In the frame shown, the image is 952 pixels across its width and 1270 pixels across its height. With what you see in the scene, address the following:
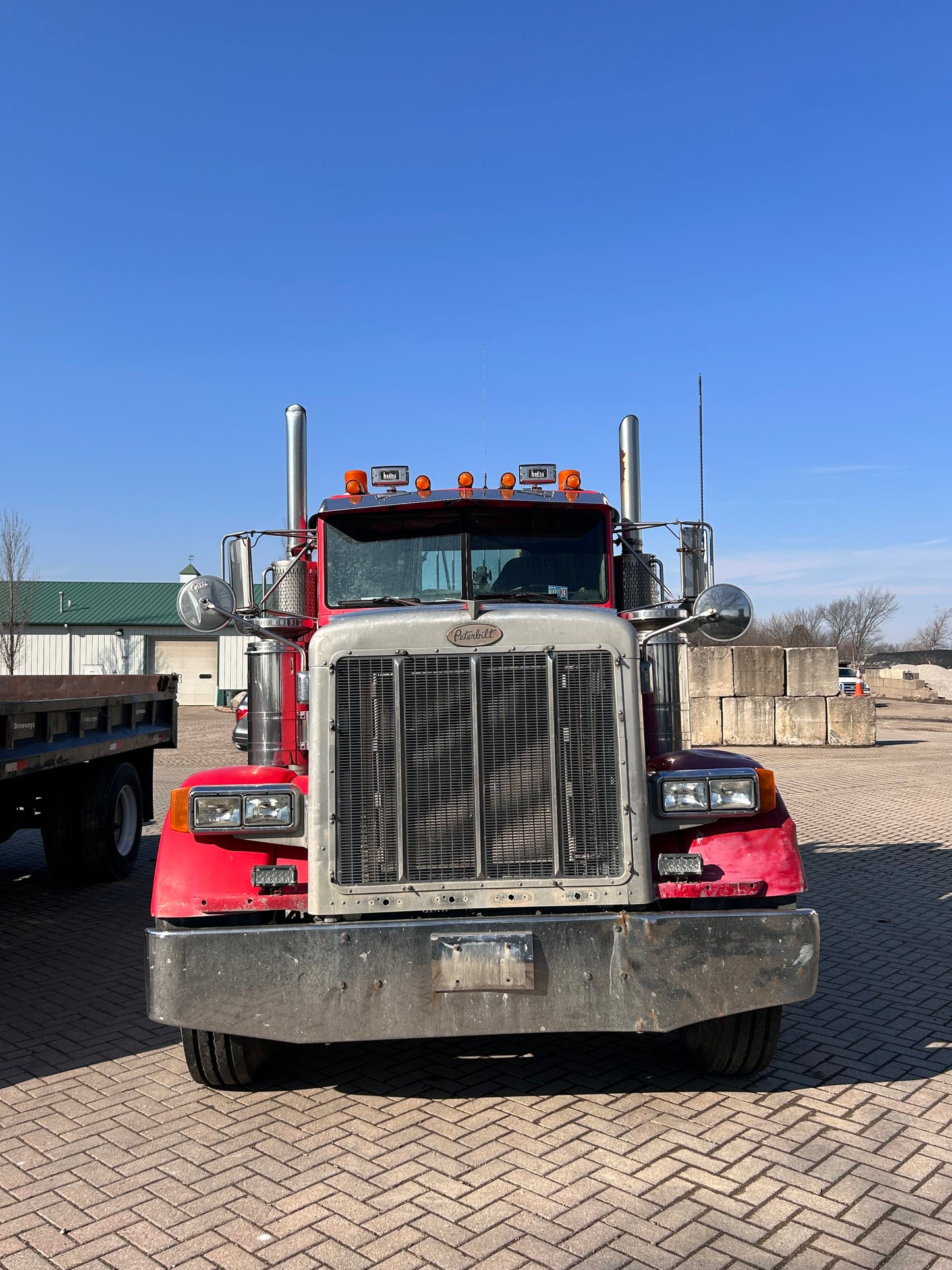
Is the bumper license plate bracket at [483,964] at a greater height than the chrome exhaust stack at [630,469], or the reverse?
the chrome exhaust stack at [630,469]

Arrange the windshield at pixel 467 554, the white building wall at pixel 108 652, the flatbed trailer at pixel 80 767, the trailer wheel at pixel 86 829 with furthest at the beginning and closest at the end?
1. the white building wall at pixel 108 652
2. the trailer wheel at pixel 86 829
3. the flatbed trailer at pixel 80 767
4. the windshield at pixel 467 554

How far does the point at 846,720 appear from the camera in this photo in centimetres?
2173

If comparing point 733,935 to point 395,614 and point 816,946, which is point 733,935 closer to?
point 816,946

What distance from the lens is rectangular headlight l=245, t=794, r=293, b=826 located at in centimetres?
396

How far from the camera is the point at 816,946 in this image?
3908 millimetres

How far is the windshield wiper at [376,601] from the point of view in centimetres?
514

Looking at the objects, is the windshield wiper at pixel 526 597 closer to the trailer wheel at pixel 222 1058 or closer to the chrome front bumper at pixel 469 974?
the chrome front bumper at pixel 469 974

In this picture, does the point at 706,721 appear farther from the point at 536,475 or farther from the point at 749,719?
the point at 536,475

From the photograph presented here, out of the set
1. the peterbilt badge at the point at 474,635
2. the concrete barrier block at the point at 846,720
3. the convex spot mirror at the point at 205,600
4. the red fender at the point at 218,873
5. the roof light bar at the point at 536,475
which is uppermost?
the roof light bar at the point at 536,475

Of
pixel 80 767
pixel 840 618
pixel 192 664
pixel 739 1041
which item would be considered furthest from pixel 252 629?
pixel 840 618

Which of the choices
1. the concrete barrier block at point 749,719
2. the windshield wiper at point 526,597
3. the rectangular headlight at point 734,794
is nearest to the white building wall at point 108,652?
the concrete barrier block at point 749,719

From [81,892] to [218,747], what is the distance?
1371 cm

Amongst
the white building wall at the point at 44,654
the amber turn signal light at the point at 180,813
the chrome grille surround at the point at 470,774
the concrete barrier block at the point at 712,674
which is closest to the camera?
the chrome grille surround at the point at 470,774

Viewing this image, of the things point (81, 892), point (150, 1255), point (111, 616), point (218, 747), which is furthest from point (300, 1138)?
point (111, 616)
